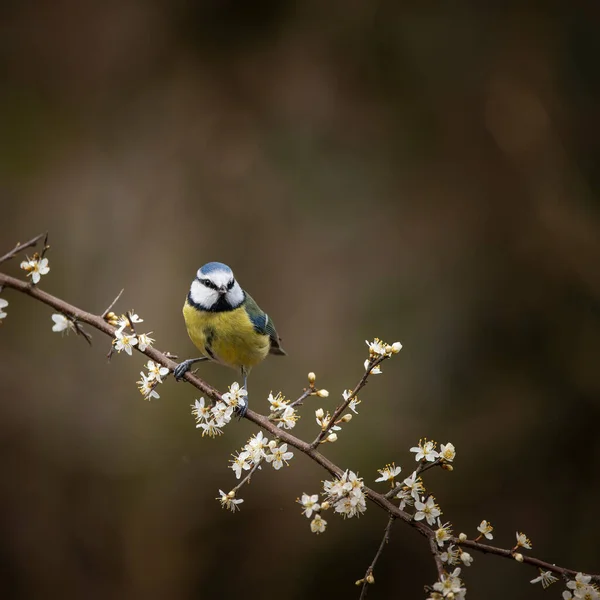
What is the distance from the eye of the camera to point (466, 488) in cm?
375

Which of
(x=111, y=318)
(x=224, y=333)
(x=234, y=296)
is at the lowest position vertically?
(x=111, y=318)

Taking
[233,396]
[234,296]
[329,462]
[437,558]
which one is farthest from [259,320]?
[437,558]

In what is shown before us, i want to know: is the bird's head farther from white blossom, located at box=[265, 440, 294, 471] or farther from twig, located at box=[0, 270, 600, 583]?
white blossom, located at box=[265, 440, 294, 471]

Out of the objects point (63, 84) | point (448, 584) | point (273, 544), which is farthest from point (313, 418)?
point (63, 84)

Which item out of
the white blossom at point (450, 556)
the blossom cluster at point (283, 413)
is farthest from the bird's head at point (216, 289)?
the white blossom at point (450, 556)

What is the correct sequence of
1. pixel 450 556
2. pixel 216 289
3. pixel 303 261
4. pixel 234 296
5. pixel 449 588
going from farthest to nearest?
pixel 303 261
pixel 234 296
pixel 216 289
pixel 450 556
pixel 449 588

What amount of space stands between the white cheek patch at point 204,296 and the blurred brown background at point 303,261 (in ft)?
4.83

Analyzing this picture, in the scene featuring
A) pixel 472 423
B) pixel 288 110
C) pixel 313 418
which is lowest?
pixel 313 418

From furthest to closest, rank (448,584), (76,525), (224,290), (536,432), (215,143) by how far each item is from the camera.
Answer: (215,143)
(536,432)
(76,525)
(224,290)
(448,584)

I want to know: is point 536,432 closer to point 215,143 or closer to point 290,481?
point 290,481

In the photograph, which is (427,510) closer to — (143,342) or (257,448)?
(257,448)

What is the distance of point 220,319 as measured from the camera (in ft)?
7.73

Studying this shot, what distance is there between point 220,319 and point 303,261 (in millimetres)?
1853

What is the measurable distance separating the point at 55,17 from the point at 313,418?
3.20 m
